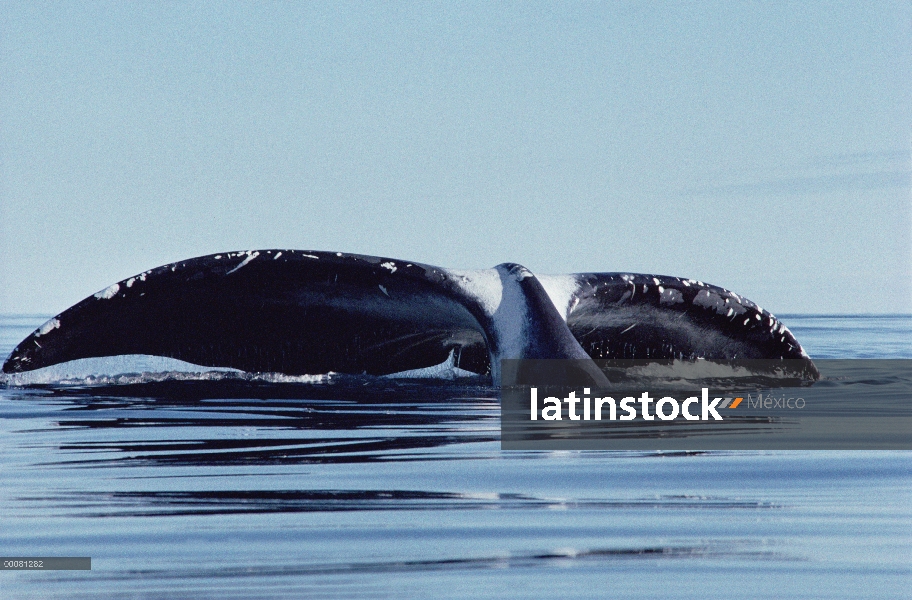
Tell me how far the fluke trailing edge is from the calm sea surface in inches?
68.5

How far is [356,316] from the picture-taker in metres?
7.81

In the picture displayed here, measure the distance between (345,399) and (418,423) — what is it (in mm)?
1333

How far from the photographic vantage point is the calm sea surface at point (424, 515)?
2.79m

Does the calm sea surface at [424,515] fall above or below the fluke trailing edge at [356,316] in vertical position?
below

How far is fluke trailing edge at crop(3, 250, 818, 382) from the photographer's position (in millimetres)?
7492

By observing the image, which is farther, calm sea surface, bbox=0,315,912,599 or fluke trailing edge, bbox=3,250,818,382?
fluke trailing edge, bbox=3,250,818,382

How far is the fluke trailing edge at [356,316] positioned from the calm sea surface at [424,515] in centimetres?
174

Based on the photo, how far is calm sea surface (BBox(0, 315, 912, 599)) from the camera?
2.79 m

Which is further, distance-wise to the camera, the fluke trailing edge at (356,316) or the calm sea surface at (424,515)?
the fluke trailing edge at (356,316)

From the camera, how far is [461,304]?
7.54 m

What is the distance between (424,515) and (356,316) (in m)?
4.35

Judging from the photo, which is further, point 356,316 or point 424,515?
point 356,316

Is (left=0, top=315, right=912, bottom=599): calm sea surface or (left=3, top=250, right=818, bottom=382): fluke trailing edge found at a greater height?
(left=3, top=250, right=818, bottom=382): fluke trailing edge

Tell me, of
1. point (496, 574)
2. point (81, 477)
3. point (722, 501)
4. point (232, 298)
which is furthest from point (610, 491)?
point (232, 298)
